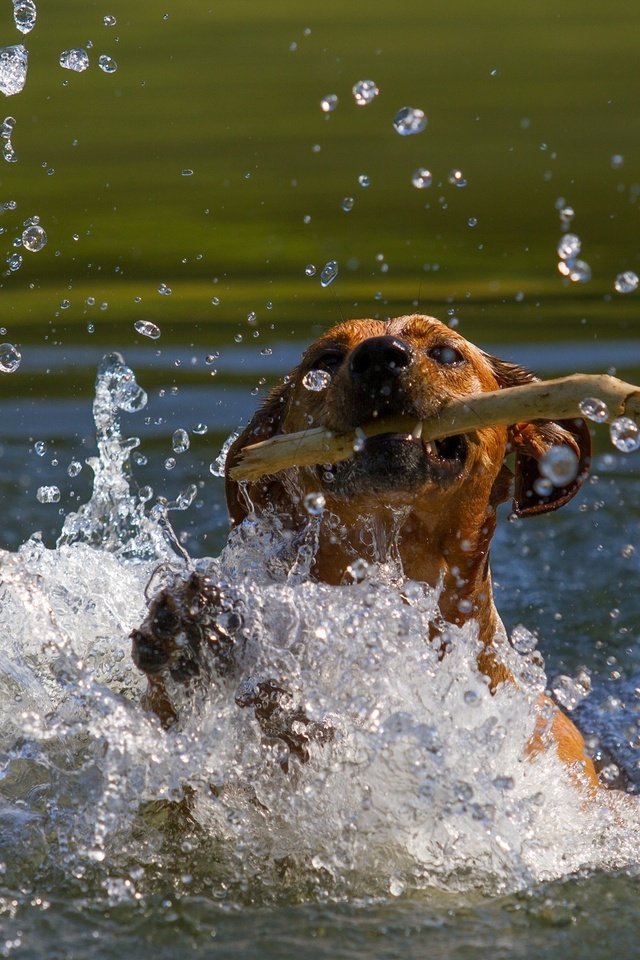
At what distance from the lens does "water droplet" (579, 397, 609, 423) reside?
123 inches

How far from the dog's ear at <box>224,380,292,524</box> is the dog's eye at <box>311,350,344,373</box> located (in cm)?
14

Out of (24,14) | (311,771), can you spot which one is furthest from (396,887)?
(24,14)

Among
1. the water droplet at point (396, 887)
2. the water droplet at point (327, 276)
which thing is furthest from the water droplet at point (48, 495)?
the water droplet at point (396, 887)

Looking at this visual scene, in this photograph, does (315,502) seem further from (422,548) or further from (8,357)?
(8,357)

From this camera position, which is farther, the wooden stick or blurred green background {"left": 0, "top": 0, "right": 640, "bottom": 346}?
blurred green background {"left": 0, "top": 0, "right": 640, "bottom": 346}

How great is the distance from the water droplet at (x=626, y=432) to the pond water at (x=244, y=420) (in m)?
0.70

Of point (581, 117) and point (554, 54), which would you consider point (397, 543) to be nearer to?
point (581, 117)

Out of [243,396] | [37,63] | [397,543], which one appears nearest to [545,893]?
[397,543]

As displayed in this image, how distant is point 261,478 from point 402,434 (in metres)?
0.52

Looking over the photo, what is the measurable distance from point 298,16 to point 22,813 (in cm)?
787

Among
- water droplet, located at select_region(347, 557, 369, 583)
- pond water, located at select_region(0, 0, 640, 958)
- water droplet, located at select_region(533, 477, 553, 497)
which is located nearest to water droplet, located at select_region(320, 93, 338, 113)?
pond water, located at select_region(0, 0, 640, 958)

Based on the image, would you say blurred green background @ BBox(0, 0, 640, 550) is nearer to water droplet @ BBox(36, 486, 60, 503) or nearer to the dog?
water droplet @ BBox(36, 486, 60, 503)

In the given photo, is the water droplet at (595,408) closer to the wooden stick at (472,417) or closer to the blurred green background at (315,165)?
the wooden stick at (472,417)

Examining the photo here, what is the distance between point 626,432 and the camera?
10.6ft
